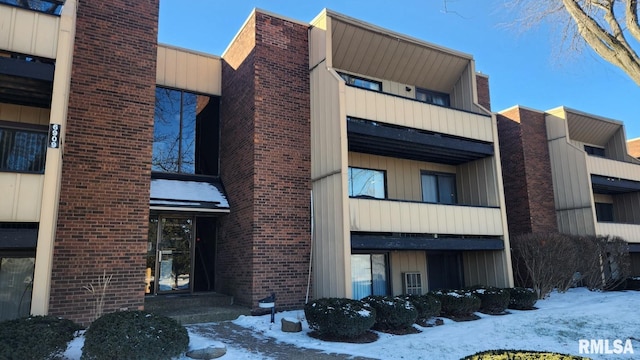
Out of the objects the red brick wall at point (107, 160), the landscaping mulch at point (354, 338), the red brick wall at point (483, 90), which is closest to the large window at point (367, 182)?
the landscaping mulch at point (354, 338)

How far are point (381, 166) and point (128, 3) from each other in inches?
344

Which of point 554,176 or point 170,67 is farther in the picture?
point 554,176

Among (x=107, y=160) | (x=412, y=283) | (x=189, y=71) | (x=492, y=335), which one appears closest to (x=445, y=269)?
(x=412, y=283)

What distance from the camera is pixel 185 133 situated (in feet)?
46.7

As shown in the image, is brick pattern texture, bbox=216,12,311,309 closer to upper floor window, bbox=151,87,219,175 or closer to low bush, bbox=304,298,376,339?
upper floor window, bbox=151,87,219,175

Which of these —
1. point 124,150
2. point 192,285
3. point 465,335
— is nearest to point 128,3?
point 124,150

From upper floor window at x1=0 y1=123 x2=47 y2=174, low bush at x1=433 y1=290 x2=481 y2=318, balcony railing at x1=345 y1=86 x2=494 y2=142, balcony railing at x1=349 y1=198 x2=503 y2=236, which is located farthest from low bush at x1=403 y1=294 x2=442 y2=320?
upper floor window at x1=0 y1=123 x2=47 y2=174

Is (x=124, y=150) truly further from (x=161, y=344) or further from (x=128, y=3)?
(x=161, y=344)

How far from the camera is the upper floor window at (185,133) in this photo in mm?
13773

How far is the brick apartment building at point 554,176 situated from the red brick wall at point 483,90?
1.94 meters

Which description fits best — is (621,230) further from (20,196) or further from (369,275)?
(20,196)

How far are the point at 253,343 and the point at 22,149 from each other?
6304 millimetres

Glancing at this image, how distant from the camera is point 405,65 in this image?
1493 cm

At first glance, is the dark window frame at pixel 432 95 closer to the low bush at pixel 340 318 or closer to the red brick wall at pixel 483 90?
the red brick wall at pixel 483 90
